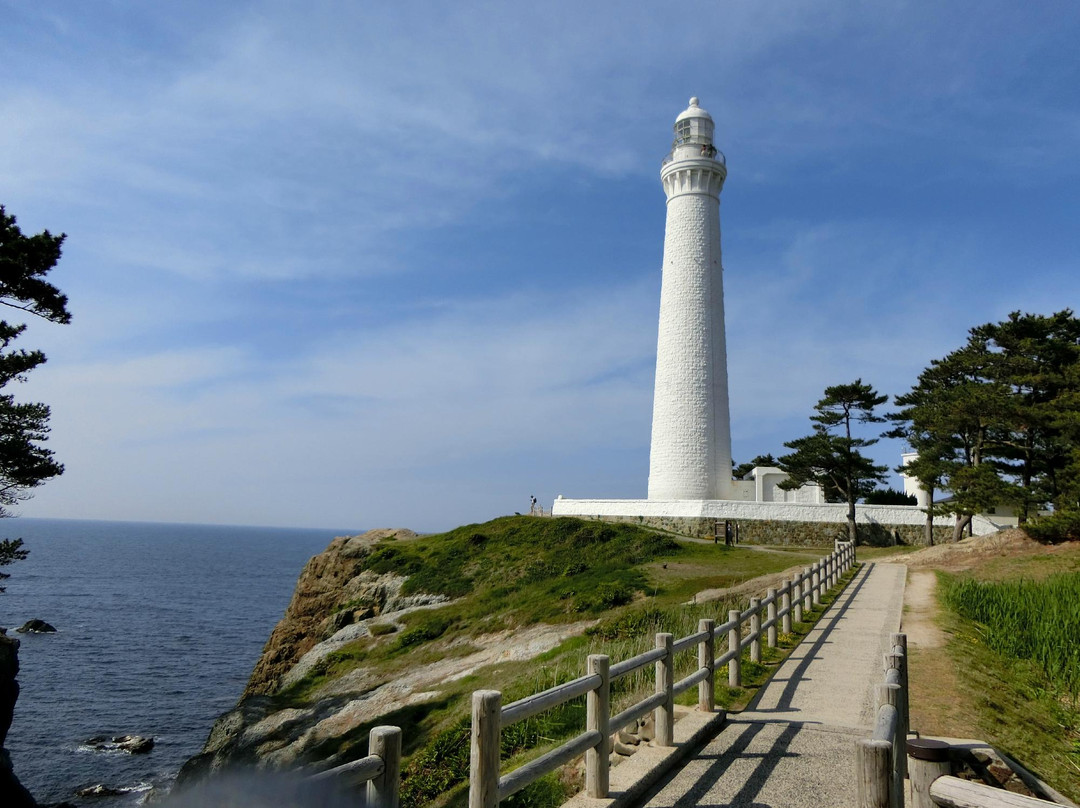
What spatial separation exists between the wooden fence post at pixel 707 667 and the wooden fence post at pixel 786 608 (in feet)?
19.2

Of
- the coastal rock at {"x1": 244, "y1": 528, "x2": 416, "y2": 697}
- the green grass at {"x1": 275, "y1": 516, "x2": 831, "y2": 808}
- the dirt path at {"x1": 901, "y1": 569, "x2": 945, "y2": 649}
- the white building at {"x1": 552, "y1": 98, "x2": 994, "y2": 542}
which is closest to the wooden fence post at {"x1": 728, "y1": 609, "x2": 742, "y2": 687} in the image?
the green grass at {"x1": 275, "y1": 516, "x2": 831, "y2": 808}

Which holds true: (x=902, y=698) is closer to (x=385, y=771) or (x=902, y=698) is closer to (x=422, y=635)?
(x=385, y=771)

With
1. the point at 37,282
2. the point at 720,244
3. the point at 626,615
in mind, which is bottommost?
the point at 626,615

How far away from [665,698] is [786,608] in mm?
8019

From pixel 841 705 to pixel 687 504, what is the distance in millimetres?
30292

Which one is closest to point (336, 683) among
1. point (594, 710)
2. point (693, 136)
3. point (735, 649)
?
point (735, 649)

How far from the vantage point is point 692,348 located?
40.7 meters

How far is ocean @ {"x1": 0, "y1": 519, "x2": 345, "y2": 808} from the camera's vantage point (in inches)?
983

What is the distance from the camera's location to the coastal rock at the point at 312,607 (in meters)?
31.8

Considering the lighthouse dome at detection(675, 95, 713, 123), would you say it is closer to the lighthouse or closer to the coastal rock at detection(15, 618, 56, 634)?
the lighthouse

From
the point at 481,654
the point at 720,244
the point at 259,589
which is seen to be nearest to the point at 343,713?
the point at 481,654

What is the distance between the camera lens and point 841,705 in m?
9.60

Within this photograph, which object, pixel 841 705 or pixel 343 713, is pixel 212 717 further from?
pixel 841 705

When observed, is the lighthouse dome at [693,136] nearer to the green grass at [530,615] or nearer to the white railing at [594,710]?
the green grass at [530,615]
